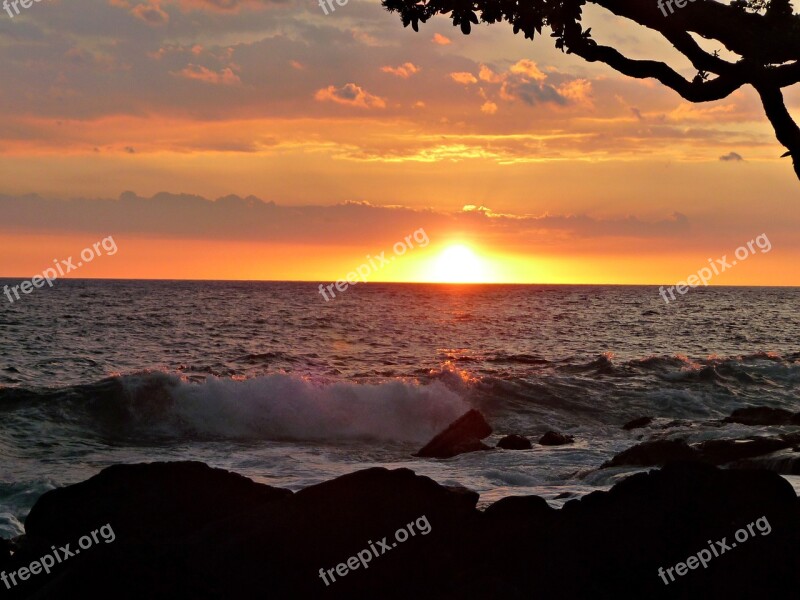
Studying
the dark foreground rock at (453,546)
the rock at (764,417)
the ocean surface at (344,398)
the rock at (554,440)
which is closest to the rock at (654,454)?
the ocean surface at (344,398)

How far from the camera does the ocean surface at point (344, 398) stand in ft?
61.4

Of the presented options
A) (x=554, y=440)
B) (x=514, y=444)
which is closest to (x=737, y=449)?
(x=514, y=444)

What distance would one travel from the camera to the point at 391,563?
762cm

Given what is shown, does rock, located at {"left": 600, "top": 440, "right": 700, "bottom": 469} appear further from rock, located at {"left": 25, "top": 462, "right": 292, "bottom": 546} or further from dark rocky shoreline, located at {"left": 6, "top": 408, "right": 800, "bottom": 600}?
rock, located at {"left": 25, "top": 462, "right": 292, "bottom": 546}

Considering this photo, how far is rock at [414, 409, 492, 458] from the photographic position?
19594 millimetres

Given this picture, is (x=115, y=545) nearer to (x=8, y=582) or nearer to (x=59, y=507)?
(x=8, y=582)

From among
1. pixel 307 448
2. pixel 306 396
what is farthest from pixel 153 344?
pixel 307 448

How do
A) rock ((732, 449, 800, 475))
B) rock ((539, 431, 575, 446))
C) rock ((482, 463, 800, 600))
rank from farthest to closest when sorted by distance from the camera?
rock ((539, 431, 575, 446))
rock ((732, 449, 800, 475))
rock ((482, 463, 800, 600))

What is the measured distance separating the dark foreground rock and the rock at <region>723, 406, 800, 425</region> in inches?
583

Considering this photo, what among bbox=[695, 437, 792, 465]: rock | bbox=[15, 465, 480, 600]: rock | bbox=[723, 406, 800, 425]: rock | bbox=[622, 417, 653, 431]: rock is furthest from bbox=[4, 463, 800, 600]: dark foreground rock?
bbox=[622, 417, 653, 431]: rock

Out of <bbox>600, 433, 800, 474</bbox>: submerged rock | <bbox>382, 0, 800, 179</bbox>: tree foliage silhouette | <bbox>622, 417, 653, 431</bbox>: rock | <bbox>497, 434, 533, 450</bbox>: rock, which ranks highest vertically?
<bbox>382, 0, 800, 179</bbox>: tree foliage silhouette

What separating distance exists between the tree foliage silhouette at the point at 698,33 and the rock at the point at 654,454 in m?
8.70

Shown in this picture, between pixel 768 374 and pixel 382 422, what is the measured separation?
20.1 meters

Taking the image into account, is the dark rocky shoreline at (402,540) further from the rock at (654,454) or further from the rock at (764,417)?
the rock at (764,417)
